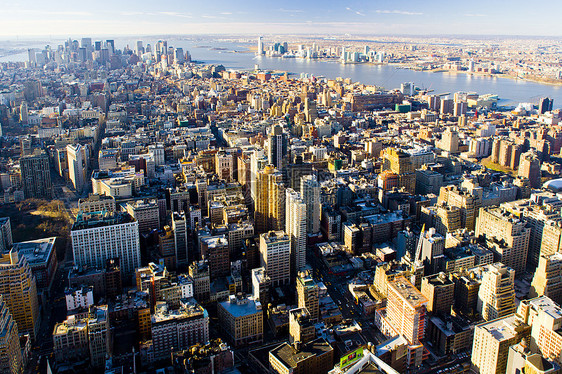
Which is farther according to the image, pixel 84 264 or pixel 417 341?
pixel 84 264

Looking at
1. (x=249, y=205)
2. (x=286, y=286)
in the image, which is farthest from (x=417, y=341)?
(x=249, y=205)

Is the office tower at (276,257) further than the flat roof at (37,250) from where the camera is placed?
No

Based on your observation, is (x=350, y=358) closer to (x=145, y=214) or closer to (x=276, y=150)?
(x=145, y=214)

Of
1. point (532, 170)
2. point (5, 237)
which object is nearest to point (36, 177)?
point (5, 237)

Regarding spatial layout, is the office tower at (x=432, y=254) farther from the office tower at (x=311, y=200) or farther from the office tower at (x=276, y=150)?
the office tower at (x=276, y=150)

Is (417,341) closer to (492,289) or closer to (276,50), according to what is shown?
(492,289)

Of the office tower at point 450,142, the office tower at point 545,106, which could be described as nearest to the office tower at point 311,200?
the office tower at point 450,142

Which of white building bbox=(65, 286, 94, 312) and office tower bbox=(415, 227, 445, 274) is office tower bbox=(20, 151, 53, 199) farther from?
office tower bbox=(415, 227, 445, 274)
